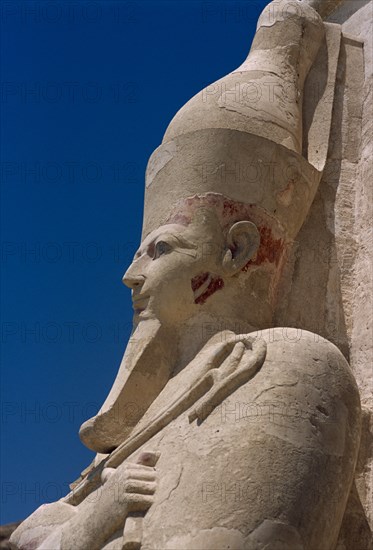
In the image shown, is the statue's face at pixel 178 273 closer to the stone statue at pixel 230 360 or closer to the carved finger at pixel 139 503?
the stone statue at pixel 230 360

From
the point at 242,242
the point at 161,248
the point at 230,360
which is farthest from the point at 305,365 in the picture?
the point at 161,248

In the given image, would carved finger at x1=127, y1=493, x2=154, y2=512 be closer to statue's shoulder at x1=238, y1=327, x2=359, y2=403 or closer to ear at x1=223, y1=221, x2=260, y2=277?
statue's shoulder at x1=238, y1=327, x2=359, y2=403

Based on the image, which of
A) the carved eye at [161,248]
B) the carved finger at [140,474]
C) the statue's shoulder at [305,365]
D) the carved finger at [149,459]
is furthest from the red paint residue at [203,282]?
the carved finger at [140,474]

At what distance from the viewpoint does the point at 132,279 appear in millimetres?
5387

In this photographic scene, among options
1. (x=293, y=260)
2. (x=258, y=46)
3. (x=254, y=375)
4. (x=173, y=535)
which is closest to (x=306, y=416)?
(x=254, y=375)

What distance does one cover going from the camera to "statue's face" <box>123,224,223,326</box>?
5.21 m

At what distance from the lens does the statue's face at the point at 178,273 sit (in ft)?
17.1

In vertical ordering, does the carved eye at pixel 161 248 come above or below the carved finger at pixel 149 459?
above

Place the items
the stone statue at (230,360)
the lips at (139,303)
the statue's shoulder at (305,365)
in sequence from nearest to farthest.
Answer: the stone statue at (230,360)
the statue's shoulder at (305,365)
the lips at (139,303)

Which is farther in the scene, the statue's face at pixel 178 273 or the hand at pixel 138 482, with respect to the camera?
the statue's face at pixel 178 273

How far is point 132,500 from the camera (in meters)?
4.43

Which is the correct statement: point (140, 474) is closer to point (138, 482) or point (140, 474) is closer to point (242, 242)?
point (138, 482)

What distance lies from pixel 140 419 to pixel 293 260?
1166 millimetres

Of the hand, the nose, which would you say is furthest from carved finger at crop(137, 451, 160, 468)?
the nose
